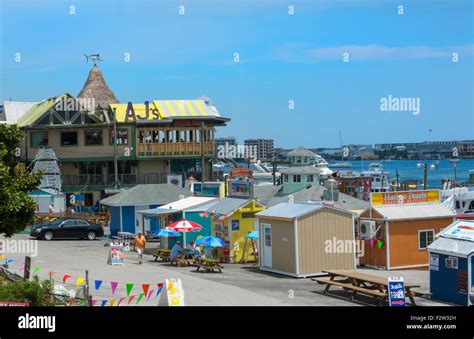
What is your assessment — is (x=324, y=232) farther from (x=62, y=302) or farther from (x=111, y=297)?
(x=62, y=302)

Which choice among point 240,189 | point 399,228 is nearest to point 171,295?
point 399,228

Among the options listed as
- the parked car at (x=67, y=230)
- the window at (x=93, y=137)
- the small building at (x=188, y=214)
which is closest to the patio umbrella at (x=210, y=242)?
the small building at (x=188, y=214)

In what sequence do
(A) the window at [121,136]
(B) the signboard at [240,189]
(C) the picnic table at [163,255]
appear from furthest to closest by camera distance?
1. (A) the window at [121,136]
2. (B) the signboard at [240,189]
3. (C) the picnic table at [163,255]

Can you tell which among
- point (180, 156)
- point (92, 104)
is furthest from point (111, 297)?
point (92, 104)

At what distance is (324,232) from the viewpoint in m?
25.3

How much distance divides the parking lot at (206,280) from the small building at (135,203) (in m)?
7.81

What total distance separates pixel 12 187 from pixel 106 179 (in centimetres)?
4198

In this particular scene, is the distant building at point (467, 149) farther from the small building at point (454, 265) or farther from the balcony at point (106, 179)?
the small building at point (454, 265)

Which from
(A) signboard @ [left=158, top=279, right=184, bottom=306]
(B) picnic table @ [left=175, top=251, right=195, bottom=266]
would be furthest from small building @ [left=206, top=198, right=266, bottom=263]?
(A) signboard @ [left=158, top=279, right=184, bottom=306]

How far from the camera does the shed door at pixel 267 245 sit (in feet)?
87.1
